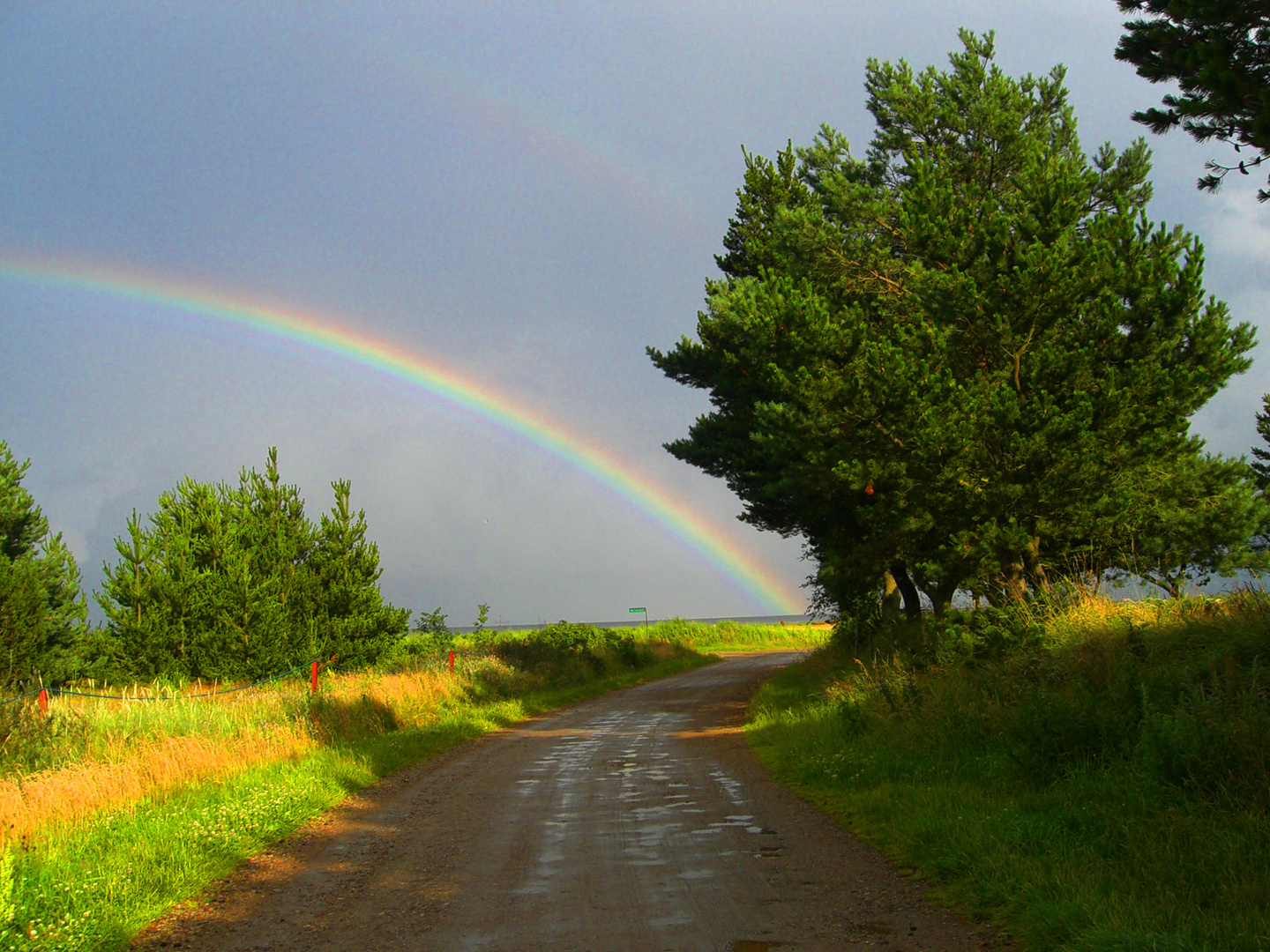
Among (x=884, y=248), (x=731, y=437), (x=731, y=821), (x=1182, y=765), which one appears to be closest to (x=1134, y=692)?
(x=1182, y=765)

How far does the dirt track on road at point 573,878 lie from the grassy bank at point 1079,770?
49 centimetres

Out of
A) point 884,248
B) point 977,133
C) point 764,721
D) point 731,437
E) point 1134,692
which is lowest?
point 764,721

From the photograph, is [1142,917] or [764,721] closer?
[1142,917]

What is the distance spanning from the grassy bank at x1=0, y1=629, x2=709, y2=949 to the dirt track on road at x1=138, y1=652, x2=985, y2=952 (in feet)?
1.23

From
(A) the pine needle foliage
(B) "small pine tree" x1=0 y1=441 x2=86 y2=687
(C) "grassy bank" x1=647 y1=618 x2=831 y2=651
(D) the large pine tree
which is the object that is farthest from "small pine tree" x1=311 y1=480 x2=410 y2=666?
(C) "grassy bank" x1=647 y1=618 x2=831 y2=651

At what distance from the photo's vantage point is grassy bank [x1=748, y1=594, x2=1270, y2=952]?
5086 mm

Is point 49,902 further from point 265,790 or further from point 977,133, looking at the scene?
point 977,133

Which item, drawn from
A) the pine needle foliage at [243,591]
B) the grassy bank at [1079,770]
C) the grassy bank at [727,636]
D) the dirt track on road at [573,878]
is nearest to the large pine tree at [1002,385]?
the grassy bank at [1079,770]

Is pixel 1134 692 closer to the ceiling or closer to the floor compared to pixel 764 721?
closer to the ceiling

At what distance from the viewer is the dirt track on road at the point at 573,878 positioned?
5410mm

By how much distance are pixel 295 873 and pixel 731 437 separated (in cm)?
1809

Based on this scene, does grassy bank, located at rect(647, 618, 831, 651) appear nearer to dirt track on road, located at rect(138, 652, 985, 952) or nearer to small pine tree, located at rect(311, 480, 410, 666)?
small pine tree, located at rect(311, 480, 410, 666)

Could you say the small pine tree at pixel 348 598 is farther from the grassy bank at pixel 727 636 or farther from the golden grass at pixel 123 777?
the grassy bank at pixel 727 636

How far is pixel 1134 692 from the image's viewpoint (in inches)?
334
